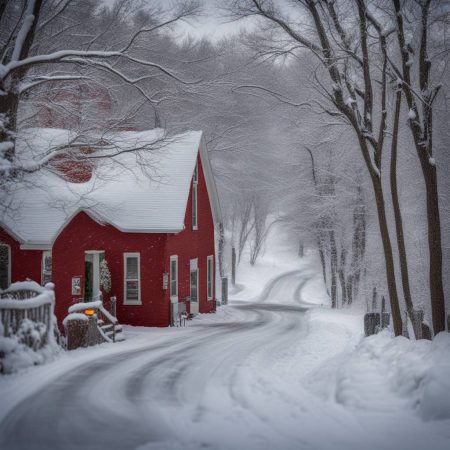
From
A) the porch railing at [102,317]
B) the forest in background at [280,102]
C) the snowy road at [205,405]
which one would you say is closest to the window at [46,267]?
the porch railing at [102,317]

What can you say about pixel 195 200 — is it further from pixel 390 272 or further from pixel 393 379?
pixel 393 379

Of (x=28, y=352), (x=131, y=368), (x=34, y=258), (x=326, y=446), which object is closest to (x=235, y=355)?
(x=131, y=368)

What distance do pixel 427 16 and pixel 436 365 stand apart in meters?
8.21

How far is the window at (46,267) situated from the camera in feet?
63.0

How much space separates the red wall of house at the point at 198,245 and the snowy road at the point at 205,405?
927cm

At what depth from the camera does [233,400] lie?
846 centimetres

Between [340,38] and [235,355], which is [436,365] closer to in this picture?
[235,355]

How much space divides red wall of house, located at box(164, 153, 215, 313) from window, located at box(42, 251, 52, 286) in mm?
4473

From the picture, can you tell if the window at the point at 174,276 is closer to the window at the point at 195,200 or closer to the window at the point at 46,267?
the window at the point at 195,200

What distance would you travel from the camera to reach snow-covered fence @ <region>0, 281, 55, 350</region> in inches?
413

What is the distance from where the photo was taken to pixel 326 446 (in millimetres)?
6270

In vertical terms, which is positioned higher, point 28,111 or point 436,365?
point 28,111

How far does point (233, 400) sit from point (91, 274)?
14.0 m

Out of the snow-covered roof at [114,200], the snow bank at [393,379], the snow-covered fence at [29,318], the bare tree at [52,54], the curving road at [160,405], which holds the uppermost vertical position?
the bare tree at [52,54]
